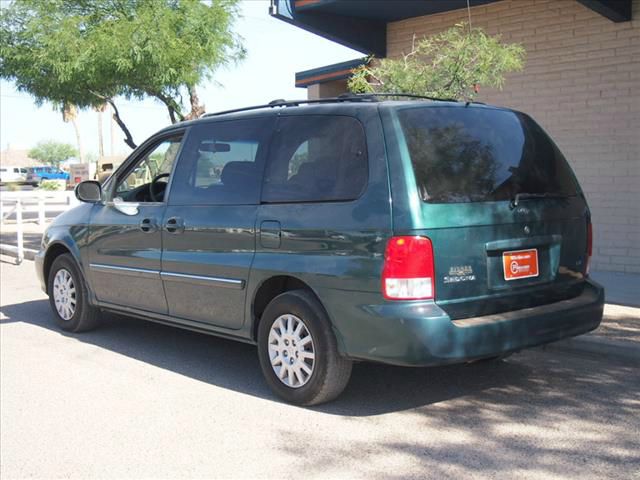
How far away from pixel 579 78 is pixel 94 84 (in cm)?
742

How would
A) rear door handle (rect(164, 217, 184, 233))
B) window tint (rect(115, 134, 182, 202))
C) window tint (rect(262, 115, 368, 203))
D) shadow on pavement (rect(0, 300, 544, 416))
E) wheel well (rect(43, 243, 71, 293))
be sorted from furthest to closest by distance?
wheel well (rect(43, 243, 71, 293)) → window tint (rect(115, 134, 182, 202)) → rear door handle (rect(164, 217, 184, 233)) → shadow on pavement (rect(0, 300, 544, 416)) → window tint (rect(262, 115, 368, 203))

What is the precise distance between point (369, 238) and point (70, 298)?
159 inches

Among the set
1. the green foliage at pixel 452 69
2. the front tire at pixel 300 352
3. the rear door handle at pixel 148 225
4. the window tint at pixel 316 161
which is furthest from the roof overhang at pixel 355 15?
the front tire at pixel 300 352

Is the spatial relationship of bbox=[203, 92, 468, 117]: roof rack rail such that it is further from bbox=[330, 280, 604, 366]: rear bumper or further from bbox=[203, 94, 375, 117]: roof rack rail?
bbox=[330, 280, 604, 366]: rear bumper

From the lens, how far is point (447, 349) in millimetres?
4656

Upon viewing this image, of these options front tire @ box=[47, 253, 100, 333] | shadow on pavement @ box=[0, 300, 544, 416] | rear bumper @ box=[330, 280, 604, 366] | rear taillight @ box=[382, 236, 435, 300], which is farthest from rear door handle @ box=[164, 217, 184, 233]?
rear taillight @ box=[382, 236, 435, 300]

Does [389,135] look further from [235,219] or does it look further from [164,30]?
[164,30]

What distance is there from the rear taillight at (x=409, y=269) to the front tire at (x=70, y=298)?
12.7 ft

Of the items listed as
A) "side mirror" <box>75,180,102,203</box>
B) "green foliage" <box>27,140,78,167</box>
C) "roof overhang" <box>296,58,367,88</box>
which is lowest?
"side mirror" <box>75,180,102,203</box>

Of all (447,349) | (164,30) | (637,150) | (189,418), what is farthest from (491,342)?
(164,30)

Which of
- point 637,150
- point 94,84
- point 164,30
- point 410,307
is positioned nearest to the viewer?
point 410,307

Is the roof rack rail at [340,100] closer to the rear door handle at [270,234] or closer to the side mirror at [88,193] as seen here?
the rear door handle at [270,234]

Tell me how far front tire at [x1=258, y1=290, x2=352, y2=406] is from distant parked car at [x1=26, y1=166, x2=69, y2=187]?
6701cm

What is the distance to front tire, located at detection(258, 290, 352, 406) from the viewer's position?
5.06 metres
